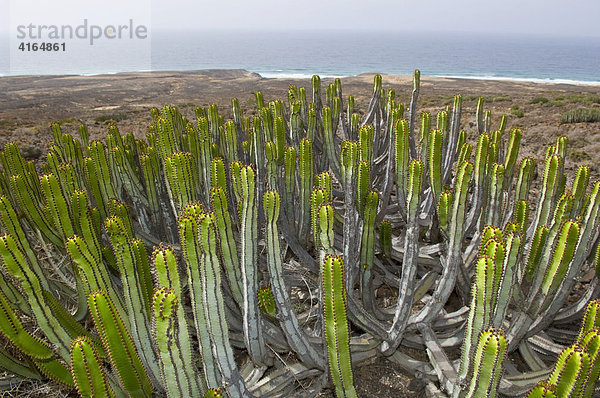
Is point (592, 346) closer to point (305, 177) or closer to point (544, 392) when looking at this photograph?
point (544, 392)

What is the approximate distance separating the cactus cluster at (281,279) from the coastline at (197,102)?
6.57 metres

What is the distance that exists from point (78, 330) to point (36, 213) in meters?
1.50

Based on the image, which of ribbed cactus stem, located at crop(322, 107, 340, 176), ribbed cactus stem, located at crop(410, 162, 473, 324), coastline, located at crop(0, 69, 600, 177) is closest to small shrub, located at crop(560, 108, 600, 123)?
coastline, located at crop(0, 69, 600, 177)

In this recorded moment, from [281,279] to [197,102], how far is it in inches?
1001

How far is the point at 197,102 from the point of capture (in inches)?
1027

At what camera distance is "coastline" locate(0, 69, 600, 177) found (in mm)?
11391

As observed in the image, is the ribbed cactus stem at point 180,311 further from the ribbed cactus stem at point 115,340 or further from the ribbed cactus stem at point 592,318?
the ribbed cactus stem at point 592,318

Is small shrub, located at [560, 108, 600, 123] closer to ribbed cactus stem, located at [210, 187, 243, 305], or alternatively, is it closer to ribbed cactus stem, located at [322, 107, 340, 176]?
ribbed cactus stem, located at [322, 107, 340, 176]

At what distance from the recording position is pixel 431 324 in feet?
9.90

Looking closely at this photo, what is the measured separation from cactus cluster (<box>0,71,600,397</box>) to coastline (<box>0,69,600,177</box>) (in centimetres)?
657

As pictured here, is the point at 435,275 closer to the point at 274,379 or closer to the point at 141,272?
the point at 274,379

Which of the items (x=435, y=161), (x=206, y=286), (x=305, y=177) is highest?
(x=435, y=161)

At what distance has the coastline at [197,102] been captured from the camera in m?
11.4

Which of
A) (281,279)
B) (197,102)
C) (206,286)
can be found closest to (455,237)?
(281,279)
